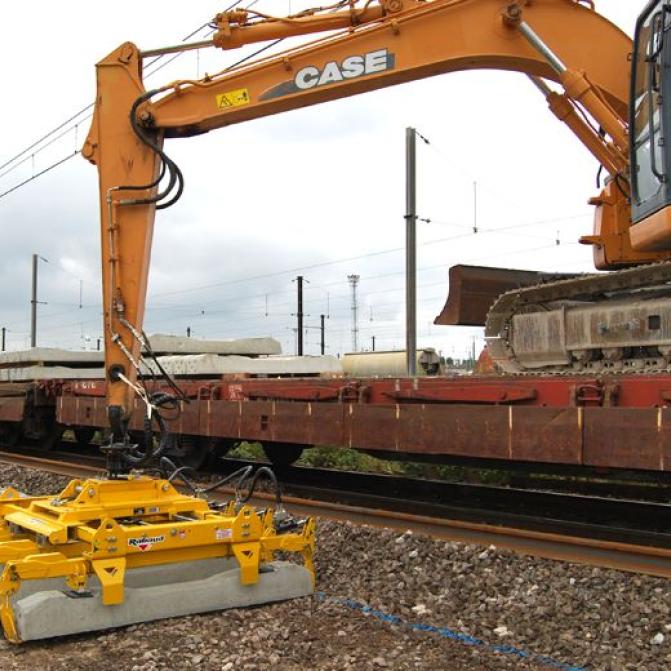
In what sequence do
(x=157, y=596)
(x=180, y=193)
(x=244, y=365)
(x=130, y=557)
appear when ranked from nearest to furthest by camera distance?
(x=157, y=596) → (x=130, y=557) → (x=180, y=193) → (x=244, y=365)

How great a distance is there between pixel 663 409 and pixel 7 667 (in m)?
4.22

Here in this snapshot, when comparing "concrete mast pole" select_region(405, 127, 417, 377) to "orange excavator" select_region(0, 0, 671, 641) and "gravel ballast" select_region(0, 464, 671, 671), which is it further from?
"gravel ballast" select_region(0, 464, 671, 671)

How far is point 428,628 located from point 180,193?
3892 mm

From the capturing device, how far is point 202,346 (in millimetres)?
16297

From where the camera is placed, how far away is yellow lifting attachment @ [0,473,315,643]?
4305mm

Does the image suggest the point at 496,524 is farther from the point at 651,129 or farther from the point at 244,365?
the point at 244,365

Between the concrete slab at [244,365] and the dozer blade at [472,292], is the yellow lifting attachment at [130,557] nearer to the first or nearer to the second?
the dozer blade at [472,292]

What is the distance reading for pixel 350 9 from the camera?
24.7 feet

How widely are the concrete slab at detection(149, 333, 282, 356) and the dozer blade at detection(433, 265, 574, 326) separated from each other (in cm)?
666

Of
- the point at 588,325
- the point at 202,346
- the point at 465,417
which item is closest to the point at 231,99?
the point at 465,417

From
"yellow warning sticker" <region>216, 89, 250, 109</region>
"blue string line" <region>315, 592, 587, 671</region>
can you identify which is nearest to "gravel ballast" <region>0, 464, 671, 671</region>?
"blue string line" <region>315, 592, 587, 671</region>

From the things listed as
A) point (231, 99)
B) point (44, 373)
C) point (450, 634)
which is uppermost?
point (231, 99)

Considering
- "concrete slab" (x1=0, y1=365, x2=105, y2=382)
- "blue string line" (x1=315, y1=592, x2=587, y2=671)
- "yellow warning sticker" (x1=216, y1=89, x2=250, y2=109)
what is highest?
"yellow warning sticker" (x1=216, y1=89, x2=250, y2=109)

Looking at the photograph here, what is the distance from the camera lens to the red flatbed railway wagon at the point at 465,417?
562 centimetres
